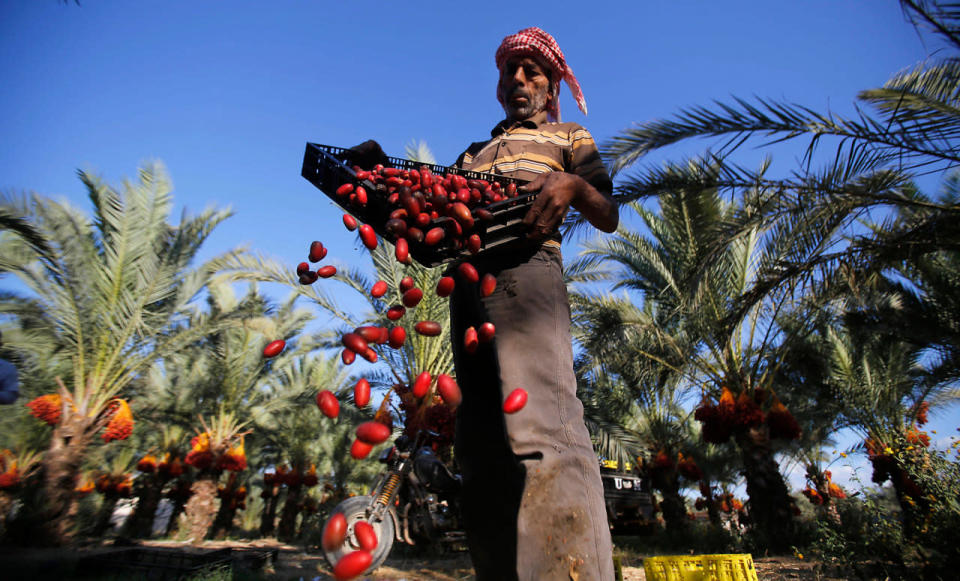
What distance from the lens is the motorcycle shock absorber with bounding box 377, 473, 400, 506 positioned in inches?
165

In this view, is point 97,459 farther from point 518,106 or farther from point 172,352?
point 518,106

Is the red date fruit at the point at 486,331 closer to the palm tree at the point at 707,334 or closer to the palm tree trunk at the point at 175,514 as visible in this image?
the palm tree at the point at 707,334

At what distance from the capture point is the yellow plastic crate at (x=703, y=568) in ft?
7.89

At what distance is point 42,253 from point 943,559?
10256mm

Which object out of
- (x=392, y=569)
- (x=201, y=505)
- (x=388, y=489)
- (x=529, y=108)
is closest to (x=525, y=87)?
(x=529, y=108)

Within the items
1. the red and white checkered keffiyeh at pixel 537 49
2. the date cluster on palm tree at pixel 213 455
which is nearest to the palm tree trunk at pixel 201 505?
the date cluster on palm tree at pixel 213 455

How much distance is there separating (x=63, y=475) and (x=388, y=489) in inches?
238

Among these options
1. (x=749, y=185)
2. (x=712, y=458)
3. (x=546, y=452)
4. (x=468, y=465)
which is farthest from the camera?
(x=712, y=458)

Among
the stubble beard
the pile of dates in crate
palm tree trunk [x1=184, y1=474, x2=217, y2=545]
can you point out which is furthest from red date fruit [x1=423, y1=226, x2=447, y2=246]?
palm tree trunk [x1=184, y1=474, x2=217, y2=545]

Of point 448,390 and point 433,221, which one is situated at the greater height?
point 433,221

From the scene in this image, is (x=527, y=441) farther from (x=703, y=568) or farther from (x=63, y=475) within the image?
(x=63, y=475)

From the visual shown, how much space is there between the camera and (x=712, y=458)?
63.1 feet

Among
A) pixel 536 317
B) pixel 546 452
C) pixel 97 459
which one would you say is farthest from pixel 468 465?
pixel 97 459

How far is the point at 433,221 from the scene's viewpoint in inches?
53.3
